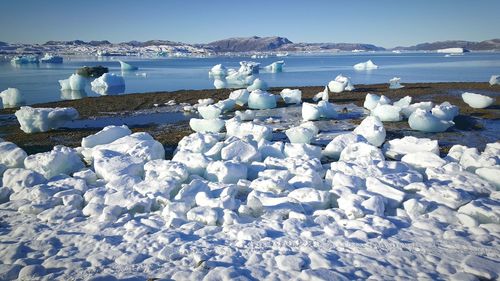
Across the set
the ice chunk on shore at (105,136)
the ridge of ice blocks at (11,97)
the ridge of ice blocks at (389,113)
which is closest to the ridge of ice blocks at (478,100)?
the ridge of ice blocks at (389,113)

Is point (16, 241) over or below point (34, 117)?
Answer: below

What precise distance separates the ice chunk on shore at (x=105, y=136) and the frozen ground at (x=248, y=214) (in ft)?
1.09

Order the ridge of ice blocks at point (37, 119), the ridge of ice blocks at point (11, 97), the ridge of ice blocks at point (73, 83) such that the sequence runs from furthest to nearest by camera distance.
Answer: the ridge of ice blocks at point (73, 83), the ridge of ice blocks at point (11, 97), the ridge of ice blocks at point (37, 119)

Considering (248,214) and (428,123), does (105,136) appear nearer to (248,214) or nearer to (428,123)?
(248,214)

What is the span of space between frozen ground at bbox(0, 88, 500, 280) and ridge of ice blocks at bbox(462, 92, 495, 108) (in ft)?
18.7

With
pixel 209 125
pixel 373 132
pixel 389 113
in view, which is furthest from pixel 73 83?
pixel 373 132

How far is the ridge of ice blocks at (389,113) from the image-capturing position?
8922 millimetres

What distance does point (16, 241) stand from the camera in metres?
3.48

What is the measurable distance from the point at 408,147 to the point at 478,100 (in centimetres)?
624

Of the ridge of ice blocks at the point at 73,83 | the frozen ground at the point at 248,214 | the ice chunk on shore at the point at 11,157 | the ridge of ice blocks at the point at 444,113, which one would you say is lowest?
the frozen ground at the point at 248,214

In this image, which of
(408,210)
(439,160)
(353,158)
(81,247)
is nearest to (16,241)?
(81,247)

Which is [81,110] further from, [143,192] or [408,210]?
[408,210]

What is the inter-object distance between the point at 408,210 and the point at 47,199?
436 cm

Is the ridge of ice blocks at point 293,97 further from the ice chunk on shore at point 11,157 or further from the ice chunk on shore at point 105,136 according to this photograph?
the ice chunk on shore at point 11,157
